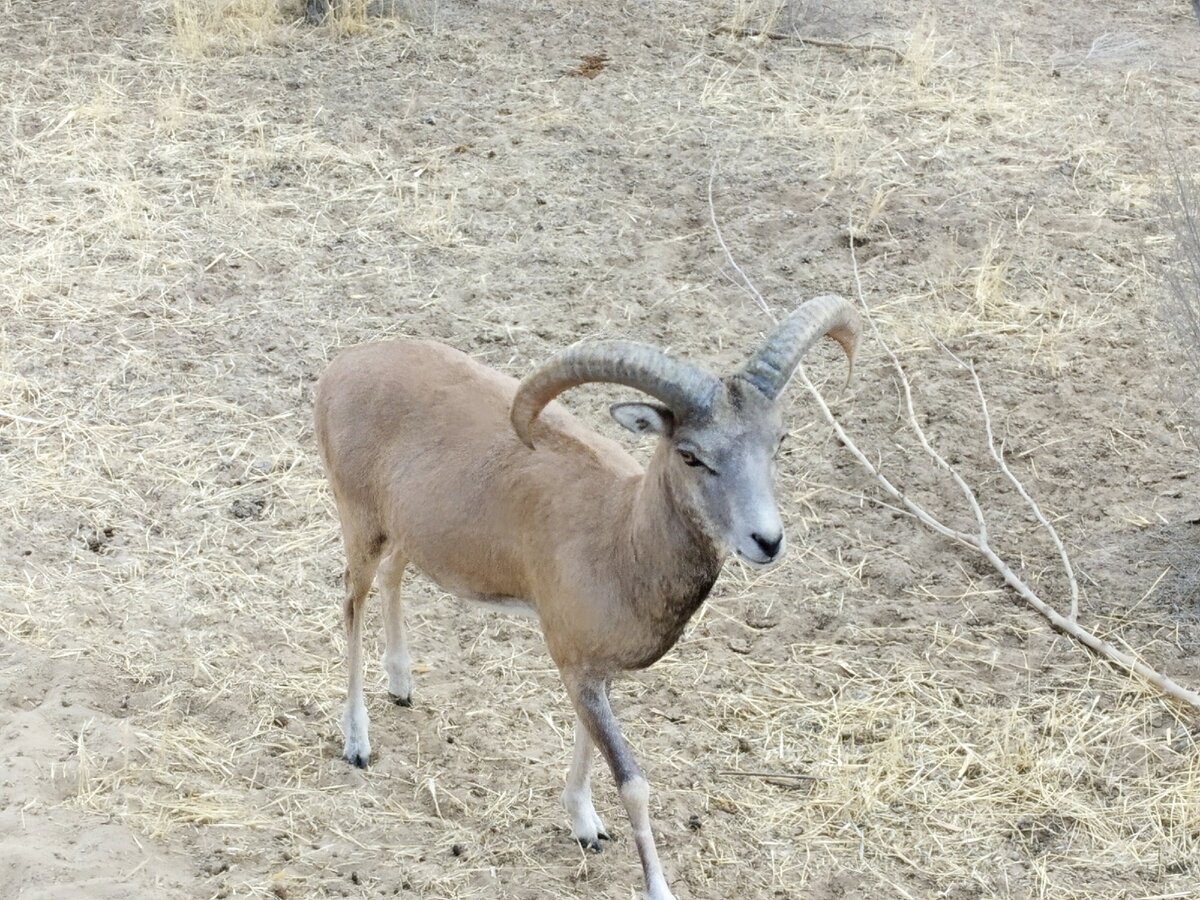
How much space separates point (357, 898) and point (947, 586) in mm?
3325

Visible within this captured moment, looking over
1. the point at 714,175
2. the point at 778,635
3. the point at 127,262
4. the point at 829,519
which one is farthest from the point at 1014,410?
the point at 127,262

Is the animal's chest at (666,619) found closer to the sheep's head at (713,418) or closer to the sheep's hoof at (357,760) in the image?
the sheep's head at (713,418)

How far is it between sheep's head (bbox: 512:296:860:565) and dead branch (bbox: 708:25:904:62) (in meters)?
7.95

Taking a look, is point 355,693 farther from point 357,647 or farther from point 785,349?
point 785,349

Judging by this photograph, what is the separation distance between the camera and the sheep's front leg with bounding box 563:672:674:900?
16.2 feet

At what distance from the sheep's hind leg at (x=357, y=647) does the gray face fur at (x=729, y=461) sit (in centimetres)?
167

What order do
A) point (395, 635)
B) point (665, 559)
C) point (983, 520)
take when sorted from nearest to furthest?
point (665, 559), point (395, 635), point (983, 520)

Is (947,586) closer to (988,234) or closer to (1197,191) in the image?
(1197,191)

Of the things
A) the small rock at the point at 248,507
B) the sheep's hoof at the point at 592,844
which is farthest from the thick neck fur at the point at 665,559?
the small rock at the point at 248,507

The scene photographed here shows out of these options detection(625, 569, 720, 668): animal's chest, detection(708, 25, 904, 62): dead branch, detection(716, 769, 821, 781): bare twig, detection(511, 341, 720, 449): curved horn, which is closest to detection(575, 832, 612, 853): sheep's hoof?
detection(716, 769, 821, 781): bare twig

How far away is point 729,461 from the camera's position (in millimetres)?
4578

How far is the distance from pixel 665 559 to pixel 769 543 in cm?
50

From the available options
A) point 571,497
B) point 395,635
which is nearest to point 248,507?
point 395,635

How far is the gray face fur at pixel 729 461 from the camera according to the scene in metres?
4.50
